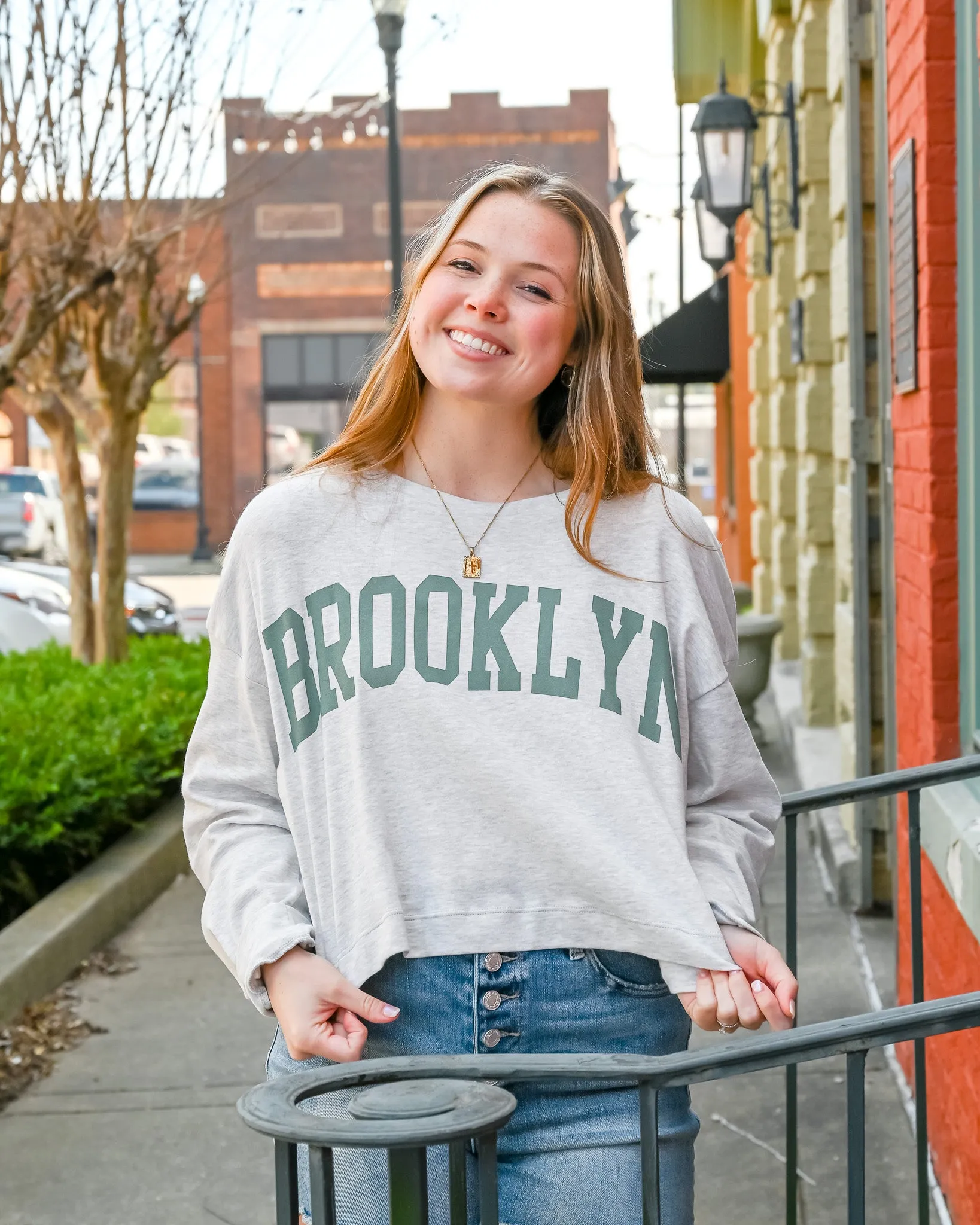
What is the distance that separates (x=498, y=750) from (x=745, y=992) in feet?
1.31

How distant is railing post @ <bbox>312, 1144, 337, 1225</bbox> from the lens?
1511 mm

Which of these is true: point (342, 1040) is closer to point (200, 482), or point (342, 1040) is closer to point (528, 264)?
point (528, 264)

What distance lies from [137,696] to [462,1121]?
7.80 metres

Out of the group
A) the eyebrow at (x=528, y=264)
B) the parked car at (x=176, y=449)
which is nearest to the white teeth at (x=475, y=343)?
the eyebrow at (x=528, y=264)

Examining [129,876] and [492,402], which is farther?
[129,876]

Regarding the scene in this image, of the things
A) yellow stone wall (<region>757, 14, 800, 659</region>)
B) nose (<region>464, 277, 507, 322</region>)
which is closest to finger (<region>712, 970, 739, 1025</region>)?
nose (<region>464, 277, 507, 322</region>)

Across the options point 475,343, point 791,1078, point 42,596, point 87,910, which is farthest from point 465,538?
point 42,596

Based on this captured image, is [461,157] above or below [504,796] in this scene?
above

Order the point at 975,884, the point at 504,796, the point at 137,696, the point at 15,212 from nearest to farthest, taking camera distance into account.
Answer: the point at 504,796, the point at 975,884, the point at 15,212, the point at 137,696

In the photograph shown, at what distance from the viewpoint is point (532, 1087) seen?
6.13ft

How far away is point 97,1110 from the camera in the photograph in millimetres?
4617

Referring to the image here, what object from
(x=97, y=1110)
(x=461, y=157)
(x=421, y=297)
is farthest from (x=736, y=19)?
(x=461, y=157)

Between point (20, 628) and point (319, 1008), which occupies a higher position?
point (319, 1008)

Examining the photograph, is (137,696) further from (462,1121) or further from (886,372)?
(462,1121)
